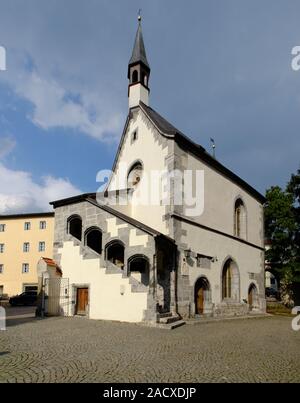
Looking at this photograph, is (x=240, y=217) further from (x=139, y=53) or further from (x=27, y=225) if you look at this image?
(x=27, y=225)

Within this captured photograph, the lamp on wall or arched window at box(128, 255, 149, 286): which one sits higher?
the lamp on wall

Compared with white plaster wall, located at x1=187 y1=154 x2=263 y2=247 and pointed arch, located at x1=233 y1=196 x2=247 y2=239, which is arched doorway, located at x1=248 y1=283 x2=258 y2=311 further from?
pointed arch, located at x1=233 y1=196 x2=247 y2=239

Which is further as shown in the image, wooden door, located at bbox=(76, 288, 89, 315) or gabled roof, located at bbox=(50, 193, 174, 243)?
wooden door, located at bbox=(76, 288, 89, 315)

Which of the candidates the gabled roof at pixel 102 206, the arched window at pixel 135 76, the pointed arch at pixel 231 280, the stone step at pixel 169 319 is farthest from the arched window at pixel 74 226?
the arched window at pixel 135 76

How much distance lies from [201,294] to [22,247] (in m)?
32.3

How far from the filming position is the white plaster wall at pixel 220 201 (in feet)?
66.5

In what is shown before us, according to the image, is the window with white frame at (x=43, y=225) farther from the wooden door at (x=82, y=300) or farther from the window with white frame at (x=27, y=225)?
the wooden door at (x=82, y=300)

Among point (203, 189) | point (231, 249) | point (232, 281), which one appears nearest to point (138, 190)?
point (203, 189)

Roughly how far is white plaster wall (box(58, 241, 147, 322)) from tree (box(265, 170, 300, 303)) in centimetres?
2247

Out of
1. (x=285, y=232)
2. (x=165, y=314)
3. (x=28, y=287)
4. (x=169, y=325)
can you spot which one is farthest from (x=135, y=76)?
(x=28, y=287)

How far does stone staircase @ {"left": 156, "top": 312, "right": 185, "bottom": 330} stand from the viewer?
13882 mm

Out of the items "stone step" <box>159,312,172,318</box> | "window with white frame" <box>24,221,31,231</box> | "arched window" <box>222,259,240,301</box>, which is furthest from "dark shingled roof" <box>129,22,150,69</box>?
"window with white frame" <box>24,221,31,231</box>

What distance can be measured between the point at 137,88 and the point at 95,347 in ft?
57.5

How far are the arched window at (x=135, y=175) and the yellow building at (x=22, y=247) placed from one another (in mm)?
25545
